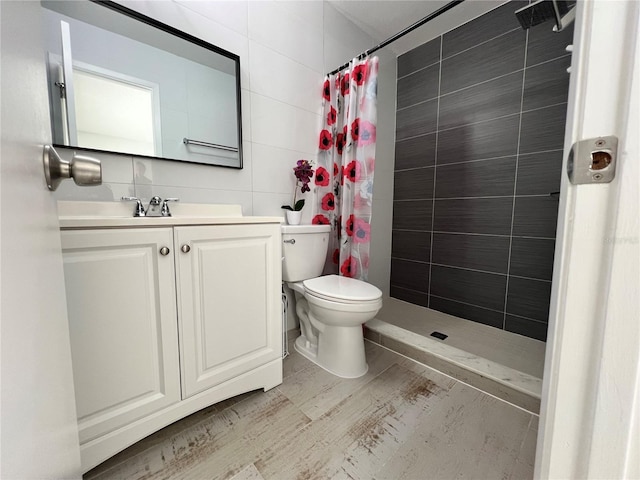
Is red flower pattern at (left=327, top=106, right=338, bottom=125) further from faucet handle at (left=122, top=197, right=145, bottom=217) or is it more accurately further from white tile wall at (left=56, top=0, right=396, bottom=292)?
faucet handle at (left=122, top=197, right=145, bottom=217)

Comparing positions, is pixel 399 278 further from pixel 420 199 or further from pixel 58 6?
pixel 58 6

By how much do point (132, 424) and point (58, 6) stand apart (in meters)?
1.54

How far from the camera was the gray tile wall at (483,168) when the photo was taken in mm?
1630

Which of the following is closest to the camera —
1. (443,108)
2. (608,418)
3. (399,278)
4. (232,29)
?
(608,418)

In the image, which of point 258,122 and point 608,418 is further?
point 258,122

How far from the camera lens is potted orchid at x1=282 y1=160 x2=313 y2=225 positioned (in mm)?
1637

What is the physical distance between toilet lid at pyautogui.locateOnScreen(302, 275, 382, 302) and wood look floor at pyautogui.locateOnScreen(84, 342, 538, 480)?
1.44 feet

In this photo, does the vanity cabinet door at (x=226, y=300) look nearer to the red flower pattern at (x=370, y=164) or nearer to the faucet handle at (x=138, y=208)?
the faucet handle at (x=138, y=208)

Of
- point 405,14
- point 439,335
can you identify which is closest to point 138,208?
point 439,335

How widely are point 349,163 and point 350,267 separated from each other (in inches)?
26.7

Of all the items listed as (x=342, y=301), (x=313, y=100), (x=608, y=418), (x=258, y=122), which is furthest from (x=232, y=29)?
(x=608, y=418)

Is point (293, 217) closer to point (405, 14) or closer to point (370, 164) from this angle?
point (370, 164)

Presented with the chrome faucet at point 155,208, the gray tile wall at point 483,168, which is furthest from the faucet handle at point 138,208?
the gray tile wall at point 483,168

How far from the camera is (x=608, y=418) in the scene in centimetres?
29
